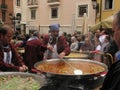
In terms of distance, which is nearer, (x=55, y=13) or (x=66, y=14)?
(x=66, y=14)

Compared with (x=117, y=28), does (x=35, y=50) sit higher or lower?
lower

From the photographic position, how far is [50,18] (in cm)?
3152

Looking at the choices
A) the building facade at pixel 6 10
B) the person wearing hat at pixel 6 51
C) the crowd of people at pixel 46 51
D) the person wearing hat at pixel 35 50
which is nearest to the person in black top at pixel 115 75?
the crowd of people at pixel 46 51

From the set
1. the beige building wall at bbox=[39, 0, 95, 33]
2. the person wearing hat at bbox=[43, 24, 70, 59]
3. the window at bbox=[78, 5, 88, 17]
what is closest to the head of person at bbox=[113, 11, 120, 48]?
the person wearing hat at bbox=[43, 24, 70, 59]

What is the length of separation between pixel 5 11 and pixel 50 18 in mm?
16357

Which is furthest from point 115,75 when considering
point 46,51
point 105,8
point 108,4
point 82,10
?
point 82,10

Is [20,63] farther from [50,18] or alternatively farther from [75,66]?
[50,18]

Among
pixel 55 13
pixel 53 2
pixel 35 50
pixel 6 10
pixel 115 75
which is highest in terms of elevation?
pixel 53 2

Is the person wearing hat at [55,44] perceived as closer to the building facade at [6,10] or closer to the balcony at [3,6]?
the building facade at [6,10]

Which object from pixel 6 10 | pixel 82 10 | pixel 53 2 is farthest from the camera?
pixel 6 10

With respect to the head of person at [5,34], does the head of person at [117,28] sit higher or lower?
higher

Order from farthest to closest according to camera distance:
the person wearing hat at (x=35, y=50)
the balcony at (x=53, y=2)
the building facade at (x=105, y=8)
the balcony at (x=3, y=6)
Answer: the balcony at (x=3, y=6), the balcony at (x=53, y=2), the building facade at (x=105, y=8), the person wearing hat at (x=35, y=50)

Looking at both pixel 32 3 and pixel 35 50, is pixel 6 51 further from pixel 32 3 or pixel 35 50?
pixel 32 3

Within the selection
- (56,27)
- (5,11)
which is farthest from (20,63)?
(5,11)
